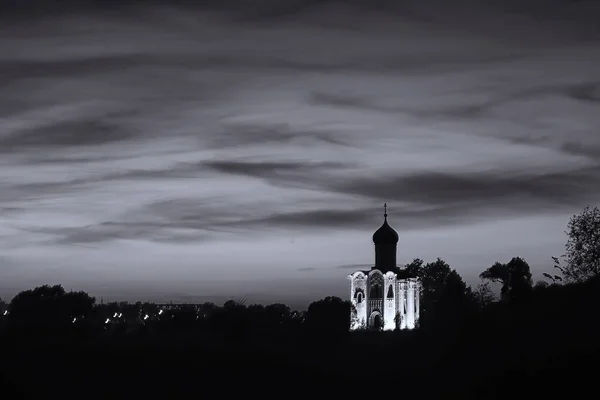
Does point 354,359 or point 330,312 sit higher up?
point 330,312

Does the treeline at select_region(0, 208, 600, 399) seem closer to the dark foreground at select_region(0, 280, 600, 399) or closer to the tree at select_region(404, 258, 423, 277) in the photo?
the dark foreground at select_region(0, 280, 600, 399)

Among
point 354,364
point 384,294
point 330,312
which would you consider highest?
point 384,294

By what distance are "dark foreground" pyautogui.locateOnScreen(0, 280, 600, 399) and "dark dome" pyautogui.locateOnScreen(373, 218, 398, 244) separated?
47.3m

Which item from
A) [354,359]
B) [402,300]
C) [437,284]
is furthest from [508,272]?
[354,359]

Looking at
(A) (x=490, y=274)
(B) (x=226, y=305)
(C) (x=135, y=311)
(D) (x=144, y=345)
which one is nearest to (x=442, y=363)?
(D) (x=144, y=345)

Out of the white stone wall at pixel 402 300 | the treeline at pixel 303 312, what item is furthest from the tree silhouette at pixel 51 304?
the white stone wall at pixel 402 300

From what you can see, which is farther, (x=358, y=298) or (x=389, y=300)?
(x=358, y=298)

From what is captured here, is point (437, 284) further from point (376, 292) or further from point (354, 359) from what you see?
point (354, 359)

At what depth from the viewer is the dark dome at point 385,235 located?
360 ft

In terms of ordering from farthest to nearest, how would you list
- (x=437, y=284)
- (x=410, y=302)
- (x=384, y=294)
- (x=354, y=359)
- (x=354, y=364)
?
(x=437, y=284) → (x=410, y=302) → (x=384, y=294) → (x=354, y=359) → (x=354, y=364)

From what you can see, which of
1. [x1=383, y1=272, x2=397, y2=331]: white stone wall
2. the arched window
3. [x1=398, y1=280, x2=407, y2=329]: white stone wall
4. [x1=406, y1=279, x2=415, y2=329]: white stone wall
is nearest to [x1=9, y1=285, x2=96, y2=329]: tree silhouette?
the arched window

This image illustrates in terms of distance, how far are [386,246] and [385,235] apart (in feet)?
4.46

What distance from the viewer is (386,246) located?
11000 cm

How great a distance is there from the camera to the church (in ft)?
350
